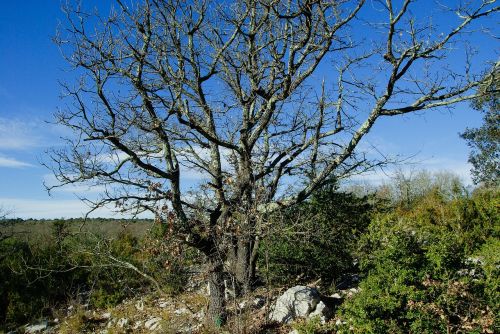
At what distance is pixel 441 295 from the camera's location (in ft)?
15.8

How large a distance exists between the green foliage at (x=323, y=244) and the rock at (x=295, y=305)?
3.43 feet

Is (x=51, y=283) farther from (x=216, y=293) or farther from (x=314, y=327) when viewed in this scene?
(x=314, y=327)

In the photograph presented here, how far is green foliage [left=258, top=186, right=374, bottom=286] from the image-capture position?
841 cm

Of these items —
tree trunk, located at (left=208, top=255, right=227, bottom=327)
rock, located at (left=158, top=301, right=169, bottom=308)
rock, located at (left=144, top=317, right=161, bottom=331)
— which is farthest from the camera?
rock, located at (left=158, top=301, right=169, bottom=308)

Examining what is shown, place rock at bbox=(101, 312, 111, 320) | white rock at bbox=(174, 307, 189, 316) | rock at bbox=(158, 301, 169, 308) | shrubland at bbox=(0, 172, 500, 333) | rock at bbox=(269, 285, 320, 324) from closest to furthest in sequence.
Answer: shrubland at bbox=(0, 172, 500, 333) < rock at bbox=(269, 285, 320, 324) < white rock at bbox=(174, 307, 189, 316) < rock at bbox=(158, 301, 169, 308) < rock at bbox=(101, 312, 111, 320)

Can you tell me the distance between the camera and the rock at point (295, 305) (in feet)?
23.2

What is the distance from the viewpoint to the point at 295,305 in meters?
7.19

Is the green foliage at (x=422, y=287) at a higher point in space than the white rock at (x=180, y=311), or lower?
higher

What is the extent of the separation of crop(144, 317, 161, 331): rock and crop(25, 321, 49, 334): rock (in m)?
3.15

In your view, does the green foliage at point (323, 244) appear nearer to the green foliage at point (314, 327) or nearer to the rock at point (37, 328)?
the green foliage at point (314, 327)

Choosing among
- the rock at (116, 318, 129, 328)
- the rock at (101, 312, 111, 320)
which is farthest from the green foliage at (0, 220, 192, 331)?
the rock at (116, 318, 129, 328)

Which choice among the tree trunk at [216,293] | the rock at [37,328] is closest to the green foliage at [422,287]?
the tree trunk at [216,293]

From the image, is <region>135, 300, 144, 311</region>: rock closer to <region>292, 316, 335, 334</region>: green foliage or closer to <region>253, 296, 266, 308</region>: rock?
<region>253, 296, 266, 308</region>: rock

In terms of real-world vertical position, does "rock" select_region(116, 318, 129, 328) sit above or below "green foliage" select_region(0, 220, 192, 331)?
below
